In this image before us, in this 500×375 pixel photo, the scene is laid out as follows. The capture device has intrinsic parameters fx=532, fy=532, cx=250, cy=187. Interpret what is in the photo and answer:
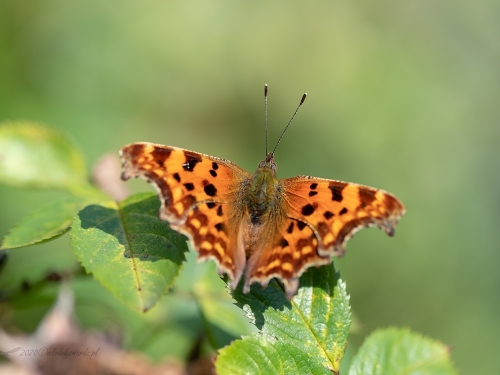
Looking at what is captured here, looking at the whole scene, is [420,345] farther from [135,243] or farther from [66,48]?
[66,48]

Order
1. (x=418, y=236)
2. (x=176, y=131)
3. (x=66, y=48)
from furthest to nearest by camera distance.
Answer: (x=176, y=131)
(x=66, y=48)
(x=418, y=236)

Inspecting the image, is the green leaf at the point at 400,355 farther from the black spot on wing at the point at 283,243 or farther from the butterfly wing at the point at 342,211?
the black spot on wing at the point at 283,243

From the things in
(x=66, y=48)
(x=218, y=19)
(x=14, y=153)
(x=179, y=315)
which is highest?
(x=218, y=19)

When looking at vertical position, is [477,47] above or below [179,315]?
above

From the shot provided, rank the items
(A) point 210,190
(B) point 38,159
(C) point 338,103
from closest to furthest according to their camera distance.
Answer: (A) point 210,190, (B) point 38,159, (C) point 338,103

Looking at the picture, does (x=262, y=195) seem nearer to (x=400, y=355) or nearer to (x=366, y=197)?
(x=366, y=197)

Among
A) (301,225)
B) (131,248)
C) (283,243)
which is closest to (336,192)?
(301,225)

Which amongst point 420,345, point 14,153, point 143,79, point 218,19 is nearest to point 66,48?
point 143,79
